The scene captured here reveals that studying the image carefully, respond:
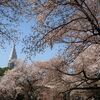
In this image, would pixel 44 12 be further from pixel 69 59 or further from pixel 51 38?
pixel 69 59

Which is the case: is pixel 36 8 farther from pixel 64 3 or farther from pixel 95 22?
pixel 95 22

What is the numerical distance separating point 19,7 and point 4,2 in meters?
0.68

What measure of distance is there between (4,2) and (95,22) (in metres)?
3.38

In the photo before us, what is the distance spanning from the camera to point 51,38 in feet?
41.9

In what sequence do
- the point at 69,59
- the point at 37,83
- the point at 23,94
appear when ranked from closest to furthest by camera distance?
the point at 69,59 → the point at 37,83 → the point at 23,94

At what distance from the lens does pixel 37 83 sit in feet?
133

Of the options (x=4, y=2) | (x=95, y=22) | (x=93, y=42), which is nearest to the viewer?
(x=4, y=2)

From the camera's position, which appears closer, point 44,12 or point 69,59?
point 44,12

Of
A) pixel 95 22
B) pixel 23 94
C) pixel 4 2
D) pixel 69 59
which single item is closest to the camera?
pixel 4 2

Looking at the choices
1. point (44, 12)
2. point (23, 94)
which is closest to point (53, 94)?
point (44, 12)

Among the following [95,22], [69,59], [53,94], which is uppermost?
[95,22]

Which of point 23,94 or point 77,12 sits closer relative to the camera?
point 77,12

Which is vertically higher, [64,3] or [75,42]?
[64,3]

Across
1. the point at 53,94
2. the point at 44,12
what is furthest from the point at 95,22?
the point at 53,94
